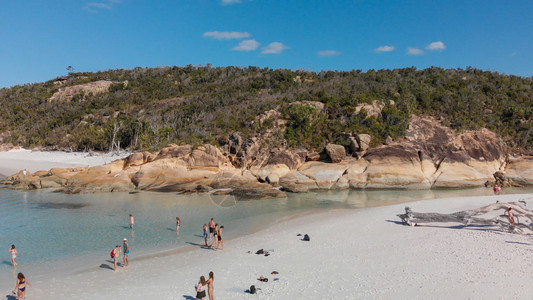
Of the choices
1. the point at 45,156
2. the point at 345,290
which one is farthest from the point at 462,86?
the point at 45,156

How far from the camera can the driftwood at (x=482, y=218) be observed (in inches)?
530

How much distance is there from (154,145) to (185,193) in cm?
1279

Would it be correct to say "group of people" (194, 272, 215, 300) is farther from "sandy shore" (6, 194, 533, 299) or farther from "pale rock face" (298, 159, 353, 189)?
"pale rock face" (298, 159, 353, 189)

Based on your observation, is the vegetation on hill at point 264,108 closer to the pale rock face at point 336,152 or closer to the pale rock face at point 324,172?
the pale rock face at point 336,152

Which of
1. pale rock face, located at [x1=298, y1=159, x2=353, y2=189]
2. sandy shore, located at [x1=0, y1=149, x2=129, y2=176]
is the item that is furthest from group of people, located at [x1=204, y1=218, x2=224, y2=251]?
sandy shore, located at [x1=0, y1=149, x2=129, y2=176]

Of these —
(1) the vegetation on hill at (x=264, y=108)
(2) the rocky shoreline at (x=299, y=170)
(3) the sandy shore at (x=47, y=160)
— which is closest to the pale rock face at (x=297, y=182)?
(2) the rocky shoreline at (x=299, y=170)

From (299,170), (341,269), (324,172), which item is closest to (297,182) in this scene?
(299,170)

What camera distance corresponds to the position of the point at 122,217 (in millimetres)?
18734

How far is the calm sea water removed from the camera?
13148 mm

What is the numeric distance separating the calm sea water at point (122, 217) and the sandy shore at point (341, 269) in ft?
4.29

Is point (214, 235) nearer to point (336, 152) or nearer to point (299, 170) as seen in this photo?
point (299, 170)

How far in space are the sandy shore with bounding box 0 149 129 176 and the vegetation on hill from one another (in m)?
3.13

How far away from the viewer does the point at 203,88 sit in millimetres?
53500

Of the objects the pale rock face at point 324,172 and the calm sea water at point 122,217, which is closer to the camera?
the calm sea water at point 122,217
